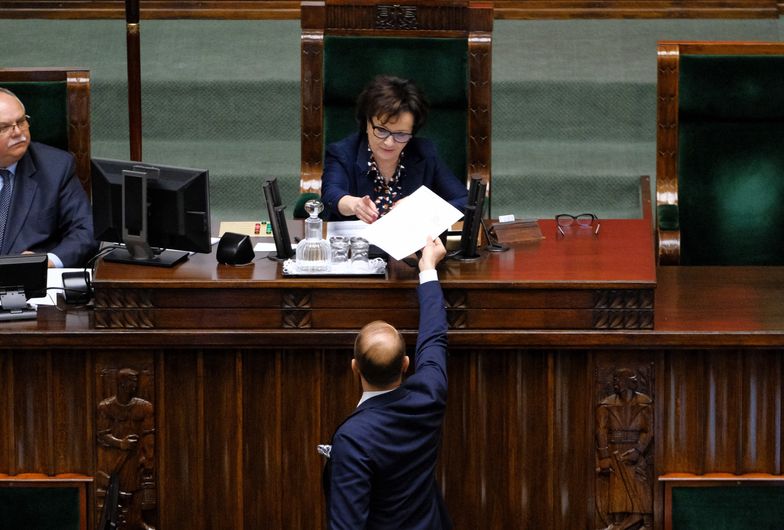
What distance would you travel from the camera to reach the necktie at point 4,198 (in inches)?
154

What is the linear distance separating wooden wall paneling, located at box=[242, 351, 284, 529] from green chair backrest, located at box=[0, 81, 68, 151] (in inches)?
49.9

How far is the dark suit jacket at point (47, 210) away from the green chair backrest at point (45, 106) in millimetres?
104

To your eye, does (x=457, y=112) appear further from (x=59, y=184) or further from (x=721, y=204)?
(x=59, y=184)

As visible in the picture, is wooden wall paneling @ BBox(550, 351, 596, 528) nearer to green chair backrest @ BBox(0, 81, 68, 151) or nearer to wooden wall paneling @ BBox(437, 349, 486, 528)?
wooden wall paneling @ BBox(437, 349, 486, 528)

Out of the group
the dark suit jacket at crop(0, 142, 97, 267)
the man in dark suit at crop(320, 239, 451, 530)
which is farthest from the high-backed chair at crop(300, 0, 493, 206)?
the man in dark suit at crop(320, 239, 451, 530)

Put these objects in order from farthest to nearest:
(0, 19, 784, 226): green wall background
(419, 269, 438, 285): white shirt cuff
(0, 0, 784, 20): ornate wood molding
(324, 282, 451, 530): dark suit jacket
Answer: (0, 0, 784, 20): ornate wood molding
(0, 19, 784, 226): green wall background
(419, 269, 438, 285): white shirt cuff
(324, 282, 451, 530): dark suit jacket

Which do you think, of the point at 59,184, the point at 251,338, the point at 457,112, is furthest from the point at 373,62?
the point at 251,338

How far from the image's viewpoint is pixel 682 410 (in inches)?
125

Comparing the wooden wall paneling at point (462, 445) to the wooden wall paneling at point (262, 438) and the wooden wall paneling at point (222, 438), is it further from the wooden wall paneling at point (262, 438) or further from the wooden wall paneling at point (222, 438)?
the wooden wall paneling at point (222, 438)

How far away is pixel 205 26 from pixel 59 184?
6.63 ft

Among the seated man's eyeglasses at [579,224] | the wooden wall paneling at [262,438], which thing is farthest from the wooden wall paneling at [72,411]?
the seated man's eyeglasses at [579,224]

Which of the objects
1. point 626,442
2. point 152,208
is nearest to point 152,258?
point 152,208

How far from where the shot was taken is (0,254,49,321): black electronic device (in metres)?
3.26

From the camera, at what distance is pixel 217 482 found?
324cm
